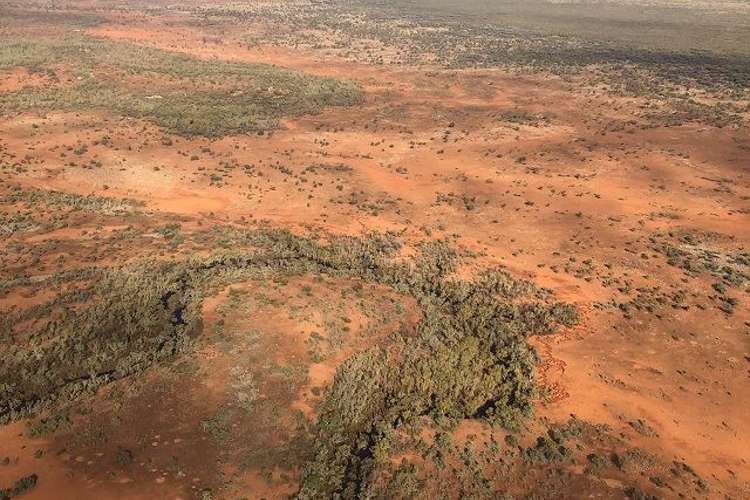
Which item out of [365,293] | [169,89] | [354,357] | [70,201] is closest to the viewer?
[354,357]

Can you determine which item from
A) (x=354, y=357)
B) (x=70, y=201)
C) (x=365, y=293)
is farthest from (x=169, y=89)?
(x=354, y=357)

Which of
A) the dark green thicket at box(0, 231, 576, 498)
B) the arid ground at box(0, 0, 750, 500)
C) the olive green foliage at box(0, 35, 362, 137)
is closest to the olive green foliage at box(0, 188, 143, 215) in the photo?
the arid ground at box(0, 0, 750, 500)

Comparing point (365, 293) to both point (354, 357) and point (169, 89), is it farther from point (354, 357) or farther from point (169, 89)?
point (169, 89)

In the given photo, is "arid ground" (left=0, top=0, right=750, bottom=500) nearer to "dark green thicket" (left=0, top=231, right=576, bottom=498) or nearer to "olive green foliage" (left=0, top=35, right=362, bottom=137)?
"dark green thicket" (left=0, top=231, right=576, bottom=498)

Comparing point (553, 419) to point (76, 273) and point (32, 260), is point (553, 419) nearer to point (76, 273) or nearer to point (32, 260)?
point (76, 273)

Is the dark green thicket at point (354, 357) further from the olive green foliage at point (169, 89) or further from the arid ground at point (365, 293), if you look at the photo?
the olive green foliage at point (169, 89)

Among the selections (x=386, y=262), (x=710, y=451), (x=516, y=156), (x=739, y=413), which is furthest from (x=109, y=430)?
(x=516, y=156)

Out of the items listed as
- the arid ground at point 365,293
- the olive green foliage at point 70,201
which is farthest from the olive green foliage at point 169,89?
the olive green foliage at point 70,201

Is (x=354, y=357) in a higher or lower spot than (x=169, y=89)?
lower
